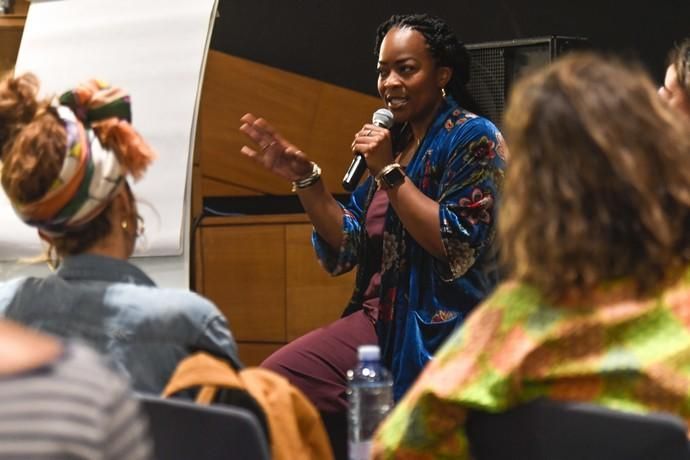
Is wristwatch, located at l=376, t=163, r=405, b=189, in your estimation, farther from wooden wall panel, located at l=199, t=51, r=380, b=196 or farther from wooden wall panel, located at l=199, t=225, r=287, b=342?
wooden wall panel, located at l=199, t=51, r=380, b=196

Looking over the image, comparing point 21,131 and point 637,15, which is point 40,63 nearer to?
point 21,131

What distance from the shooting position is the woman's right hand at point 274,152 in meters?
2.83

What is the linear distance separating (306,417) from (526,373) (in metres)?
0.37

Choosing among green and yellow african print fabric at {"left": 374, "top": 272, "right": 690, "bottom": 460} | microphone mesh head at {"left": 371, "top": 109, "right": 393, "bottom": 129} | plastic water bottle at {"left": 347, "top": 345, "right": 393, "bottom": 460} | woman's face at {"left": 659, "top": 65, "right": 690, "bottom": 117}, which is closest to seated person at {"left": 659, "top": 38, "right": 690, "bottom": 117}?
woman's face at {"left": 659, "top": 65, "right": 690, "bottom": 117}

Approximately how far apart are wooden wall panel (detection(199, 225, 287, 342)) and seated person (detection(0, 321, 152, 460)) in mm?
3284

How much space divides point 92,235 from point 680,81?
55.7 inches

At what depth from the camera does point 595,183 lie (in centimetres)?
140

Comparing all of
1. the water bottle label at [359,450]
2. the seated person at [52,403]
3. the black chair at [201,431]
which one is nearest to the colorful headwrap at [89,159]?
the black chair at [201,431]

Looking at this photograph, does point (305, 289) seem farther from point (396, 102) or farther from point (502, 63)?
point (396, 102)

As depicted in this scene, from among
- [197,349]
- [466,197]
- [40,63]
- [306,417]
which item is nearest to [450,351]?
[306,417]

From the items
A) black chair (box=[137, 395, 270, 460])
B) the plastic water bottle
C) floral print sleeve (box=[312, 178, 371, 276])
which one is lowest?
the plastic water bottle

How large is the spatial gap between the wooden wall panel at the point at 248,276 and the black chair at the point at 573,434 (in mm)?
2722

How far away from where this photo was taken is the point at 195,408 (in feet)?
4.81

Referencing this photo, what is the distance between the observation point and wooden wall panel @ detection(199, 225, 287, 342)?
13.6 feet
